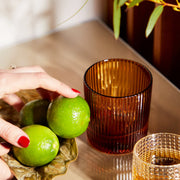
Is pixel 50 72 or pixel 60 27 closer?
pixel 50 72

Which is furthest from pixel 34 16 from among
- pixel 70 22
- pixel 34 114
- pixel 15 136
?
pixel 15 136

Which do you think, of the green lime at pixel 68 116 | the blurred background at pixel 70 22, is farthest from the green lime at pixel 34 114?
the blurred background at pixel 70 22

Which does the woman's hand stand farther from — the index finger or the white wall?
the white wall

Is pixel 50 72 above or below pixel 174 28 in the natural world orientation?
below

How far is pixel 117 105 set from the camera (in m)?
0.74

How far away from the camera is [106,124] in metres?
0.78

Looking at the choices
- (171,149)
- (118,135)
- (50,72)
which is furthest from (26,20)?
(171,149)

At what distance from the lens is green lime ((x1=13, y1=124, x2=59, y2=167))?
2.32 feet

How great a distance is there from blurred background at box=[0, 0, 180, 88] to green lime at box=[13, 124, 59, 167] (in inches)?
18.0

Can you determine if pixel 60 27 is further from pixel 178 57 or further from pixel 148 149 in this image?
pixel 148 149

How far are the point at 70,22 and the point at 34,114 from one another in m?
0.60

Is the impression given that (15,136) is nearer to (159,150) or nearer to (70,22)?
(159,150)

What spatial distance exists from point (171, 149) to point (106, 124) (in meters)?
0.15

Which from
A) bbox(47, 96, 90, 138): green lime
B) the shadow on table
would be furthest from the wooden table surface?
bbox(47, 96, 90, 138): green lime
